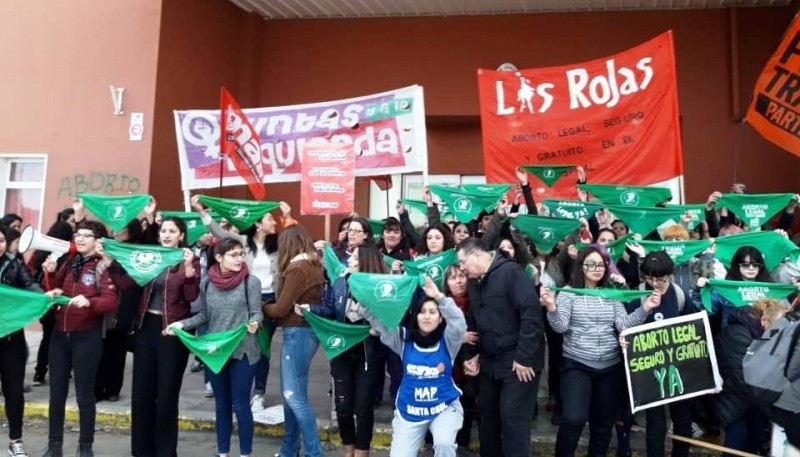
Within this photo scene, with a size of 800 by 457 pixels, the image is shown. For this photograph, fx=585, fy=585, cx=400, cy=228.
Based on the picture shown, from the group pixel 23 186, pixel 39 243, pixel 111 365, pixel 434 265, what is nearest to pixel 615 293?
pixel 434 265

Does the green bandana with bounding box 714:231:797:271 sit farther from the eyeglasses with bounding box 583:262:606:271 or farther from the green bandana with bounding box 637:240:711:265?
the eyeglasses with bounding box 583:262:606:271

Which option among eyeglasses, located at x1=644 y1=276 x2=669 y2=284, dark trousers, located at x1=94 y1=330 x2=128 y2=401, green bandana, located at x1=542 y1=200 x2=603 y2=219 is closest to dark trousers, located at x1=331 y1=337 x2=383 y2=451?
eyeglasses, located at x1=644 y1=276 x2=669 y2=284

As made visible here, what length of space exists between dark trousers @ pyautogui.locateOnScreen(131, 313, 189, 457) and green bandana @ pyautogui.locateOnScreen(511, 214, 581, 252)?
342 cm

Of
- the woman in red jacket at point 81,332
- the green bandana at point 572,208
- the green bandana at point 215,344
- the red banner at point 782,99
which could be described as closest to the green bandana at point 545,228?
the green bandana at point 572,208

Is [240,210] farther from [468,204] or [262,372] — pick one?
[468,204]

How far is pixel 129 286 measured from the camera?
5.00 meters

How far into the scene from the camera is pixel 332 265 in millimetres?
5062

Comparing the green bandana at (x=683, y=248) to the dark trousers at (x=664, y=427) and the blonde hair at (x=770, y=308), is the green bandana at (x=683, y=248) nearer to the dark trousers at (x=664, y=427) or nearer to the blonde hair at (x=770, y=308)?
the blonde hair at (x=770, y=308)

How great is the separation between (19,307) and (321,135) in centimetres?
418

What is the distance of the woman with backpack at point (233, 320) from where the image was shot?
15.4 ft

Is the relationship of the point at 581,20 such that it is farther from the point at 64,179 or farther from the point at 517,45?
the point at 64,179

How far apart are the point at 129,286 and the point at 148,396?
3.08ft

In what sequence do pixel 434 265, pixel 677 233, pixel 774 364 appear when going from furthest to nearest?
pixel 677 233
pixel 434 265
pixel 774 364

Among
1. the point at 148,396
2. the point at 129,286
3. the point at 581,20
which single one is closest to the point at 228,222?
the point at 129,286
